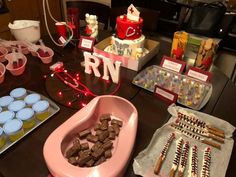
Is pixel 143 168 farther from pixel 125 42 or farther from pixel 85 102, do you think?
pixel 125 42

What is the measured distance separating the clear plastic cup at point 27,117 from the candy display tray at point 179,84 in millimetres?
482

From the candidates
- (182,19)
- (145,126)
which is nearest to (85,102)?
(145,126)

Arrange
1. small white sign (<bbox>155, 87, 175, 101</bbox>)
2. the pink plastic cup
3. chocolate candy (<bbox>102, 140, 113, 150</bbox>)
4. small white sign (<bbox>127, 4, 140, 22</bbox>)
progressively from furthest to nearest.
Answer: the pink plastic cup, small white sign (<bbox>127, 4, 140, 22</bbox>), small white sign (<bbox>155, 87, 175, 101</bbox>), chocolate candy (<bbox>102, 140, 113, 150</bbox>)

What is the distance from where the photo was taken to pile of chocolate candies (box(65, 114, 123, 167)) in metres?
0.69

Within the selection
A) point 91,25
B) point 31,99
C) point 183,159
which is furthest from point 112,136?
point 91,25

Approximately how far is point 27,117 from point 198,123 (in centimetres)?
63

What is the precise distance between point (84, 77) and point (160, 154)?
1.87ft

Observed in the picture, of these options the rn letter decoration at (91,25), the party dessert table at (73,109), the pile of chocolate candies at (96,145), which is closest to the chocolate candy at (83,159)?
the pile of chocolate candies at (96,145)

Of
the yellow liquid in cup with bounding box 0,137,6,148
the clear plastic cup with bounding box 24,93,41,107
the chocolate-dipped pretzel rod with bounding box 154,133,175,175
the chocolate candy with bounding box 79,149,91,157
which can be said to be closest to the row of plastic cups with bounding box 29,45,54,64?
the clear plastic cup with bounding box 24,93,41,107

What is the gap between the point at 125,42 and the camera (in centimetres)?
117

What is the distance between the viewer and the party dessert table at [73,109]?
709mm

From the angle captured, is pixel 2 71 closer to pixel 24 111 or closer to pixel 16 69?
pixel 16 69

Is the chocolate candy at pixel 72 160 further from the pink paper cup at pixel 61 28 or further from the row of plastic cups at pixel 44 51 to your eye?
the pink paper cup at pixel 61 28

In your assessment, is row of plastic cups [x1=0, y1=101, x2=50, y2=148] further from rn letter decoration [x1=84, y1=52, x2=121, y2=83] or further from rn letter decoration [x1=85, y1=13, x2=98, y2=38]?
rn letter decoration [x1=85, y1=13, x2=98, y2=38]
